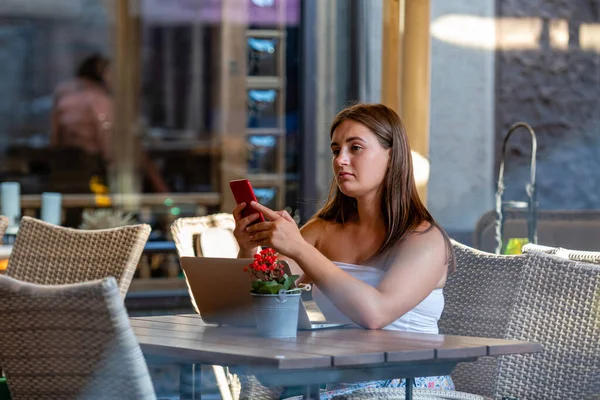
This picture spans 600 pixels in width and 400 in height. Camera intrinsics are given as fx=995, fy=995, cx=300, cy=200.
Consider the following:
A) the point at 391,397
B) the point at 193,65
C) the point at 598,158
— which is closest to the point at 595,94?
the point at 598,158

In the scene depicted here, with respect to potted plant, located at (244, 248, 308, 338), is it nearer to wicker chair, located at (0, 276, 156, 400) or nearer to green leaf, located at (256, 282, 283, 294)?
green leaf, located at (256, 282, 283, 294)

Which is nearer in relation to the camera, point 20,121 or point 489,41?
point 489,41

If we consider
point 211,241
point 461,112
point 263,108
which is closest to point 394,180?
point 211,241

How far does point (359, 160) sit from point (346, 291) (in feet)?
1.24

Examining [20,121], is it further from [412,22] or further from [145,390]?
[145,390]

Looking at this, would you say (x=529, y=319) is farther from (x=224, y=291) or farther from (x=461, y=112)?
(x=461, y=112)

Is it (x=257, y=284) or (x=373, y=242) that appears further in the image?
(x=373, y=242)

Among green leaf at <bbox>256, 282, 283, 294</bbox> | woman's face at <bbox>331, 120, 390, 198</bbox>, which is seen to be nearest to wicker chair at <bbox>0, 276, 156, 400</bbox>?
green leaf at <bbox>256, 282, 283, 294</bbox>

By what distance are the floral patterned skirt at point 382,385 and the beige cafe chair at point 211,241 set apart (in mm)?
1146

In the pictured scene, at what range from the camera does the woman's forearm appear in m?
2.08

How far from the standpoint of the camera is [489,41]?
5.07m

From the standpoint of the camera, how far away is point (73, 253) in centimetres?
290

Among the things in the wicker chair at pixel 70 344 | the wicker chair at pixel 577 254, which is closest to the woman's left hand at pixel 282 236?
the wicker chair at pixel 70 344

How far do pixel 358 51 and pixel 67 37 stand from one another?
189 inches
